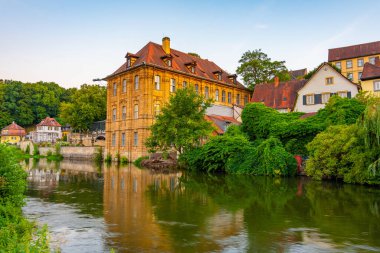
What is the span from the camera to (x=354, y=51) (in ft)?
229

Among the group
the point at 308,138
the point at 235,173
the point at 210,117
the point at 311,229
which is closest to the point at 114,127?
the point at 210,117

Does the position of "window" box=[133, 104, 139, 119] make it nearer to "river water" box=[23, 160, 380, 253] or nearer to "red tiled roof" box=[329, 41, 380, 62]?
"river water" box=[23, 160, 380, 253]

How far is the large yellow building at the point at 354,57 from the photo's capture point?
221ft

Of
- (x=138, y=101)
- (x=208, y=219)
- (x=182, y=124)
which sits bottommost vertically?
(x=208, y=219)

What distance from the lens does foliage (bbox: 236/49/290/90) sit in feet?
210

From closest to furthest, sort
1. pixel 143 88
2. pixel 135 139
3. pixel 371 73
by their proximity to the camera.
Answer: pixel 371 73 < pixel 143 88 < pixel 135 139

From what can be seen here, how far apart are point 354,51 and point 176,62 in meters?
38.8

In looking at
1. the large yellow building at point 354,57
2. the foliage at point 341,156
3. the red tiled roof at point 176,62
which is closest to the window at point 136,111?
the red tiled roof at point 176,62

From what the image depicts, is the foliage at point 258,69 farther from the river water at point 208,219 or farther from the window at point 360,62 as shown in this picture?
the river water at point 208,219

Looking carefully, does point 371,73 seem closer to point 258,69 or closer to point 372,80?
point 372,80

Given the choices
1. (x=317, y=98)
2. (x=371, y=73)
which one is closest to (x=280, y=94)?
(x=317, y=98)

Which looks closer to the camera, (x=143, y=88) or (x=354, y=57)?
(x=143, y=88)

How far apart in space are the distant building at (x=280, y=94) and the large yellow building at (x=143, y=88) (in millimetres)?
7653

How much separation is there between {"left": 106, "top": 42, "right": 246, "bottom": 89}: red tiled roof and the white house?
16888 millimetres
